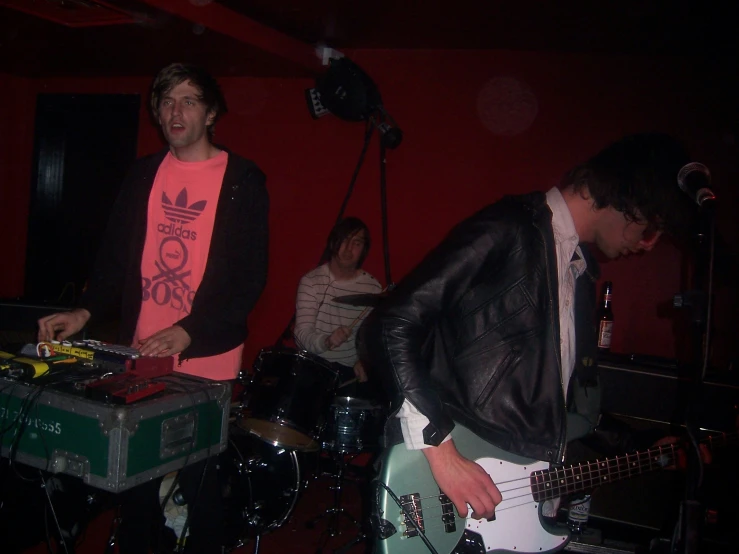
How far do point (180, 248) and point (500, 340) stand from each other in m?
1.34

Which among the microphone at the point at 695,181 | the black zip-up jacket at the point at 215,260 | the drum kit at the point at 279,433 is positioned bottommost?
the drum kit at the point at 279,433

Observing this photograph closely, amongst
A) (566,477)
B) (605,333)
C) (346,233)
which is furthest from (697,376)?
(346,233)

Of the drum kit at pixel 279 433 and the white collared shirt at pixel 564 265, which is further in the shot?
the drum kit at pixel 279 433

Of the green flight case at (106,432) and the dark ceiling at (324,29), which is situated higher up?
the dark ceiling at (324,29)

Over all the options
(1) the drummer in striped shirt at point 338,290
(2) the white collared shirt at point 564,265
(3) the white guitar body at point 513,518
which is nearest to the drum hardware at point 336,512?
(1) the drummer in striped shirt at point 338,290

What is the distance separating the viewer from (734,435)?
2.25 meters

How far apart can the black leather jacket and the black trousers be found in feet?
2.92

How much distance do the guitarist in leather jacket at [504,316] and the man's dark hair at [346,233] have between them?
262 cm

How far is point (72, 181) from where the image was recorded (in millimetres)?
5516

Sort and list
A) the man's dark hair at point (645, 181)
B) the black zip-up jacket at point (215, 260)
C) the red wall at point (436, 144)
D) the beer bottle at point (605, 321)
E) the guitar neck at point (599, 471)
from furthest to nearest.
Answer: the red wall at point (436, 144), the beer bottle at point (605, 321), the black zip-up jacket at point (215, 260), the guitar neck at point (599, 471), the man's dark hair at point (645, 181)

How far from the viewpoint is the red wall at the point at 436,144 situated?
3949 millimetres

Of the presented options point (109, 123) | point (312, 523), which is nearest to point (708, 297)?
point (312, 523)

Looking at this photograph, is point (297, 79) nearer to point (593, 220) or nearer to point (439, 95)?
point (439, 95)

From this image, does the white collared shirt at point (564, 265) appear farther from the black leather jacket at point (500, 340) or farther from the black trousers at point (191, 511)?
the black trousers at point (191, 511)
